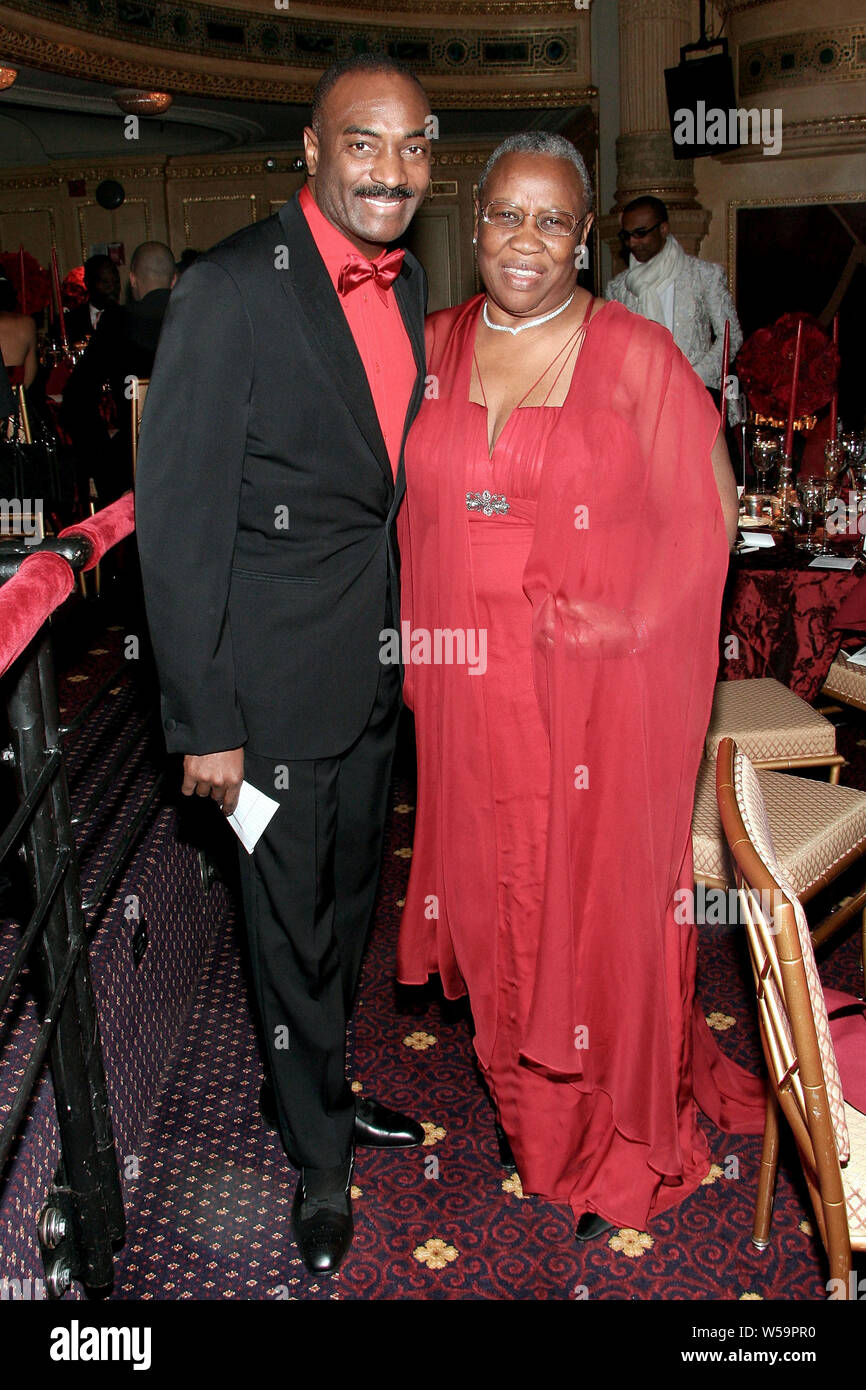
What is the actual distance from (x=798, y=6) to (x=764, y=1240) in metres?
7.89

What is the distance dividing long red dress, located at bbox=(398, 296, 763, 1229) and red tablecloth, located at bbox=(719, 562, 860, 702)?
5.16 ft

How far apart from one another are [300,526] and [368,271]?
15.3 inches

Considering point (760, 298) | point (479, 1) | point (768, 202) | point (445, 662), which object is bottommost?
point (445, 662)


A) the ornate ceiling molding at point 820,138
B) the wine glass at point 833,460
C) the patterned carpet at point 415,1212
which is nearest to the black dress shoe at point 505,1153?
the patterned carpet at point 415,1212

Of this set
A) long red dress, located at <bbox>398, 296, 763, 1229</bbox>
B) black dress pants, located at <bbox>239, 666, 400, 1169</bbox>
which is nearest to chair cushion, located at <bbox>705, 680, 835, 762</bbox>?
long red dress, located at <bbox>398, 296, 763, 1229</bbox>

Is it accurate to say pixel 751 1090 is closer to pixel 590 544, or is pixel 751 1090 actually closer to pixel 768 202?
pixel 590 544

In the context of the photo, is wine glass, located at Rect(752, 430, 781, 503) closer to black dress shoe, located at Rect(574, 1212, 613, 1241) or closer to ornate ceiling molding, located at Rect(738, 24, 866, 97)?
black dress shoe, located at Rect(574, 1212, 613, 1241)

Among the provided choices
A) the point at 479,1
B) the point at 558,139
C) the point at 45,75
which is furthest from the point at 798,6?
the point at 558,139

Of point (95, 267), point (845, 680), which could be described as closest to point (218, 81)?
point (95, 267)

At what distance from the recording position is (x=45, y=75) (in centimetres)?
797

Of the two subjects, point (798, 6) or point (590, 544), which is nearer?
point (590, 544)

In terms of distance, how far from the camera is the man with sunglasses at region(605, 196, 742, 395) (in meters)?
5.46

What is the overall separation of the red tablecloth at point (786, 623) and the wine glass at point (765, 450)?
721 mm
